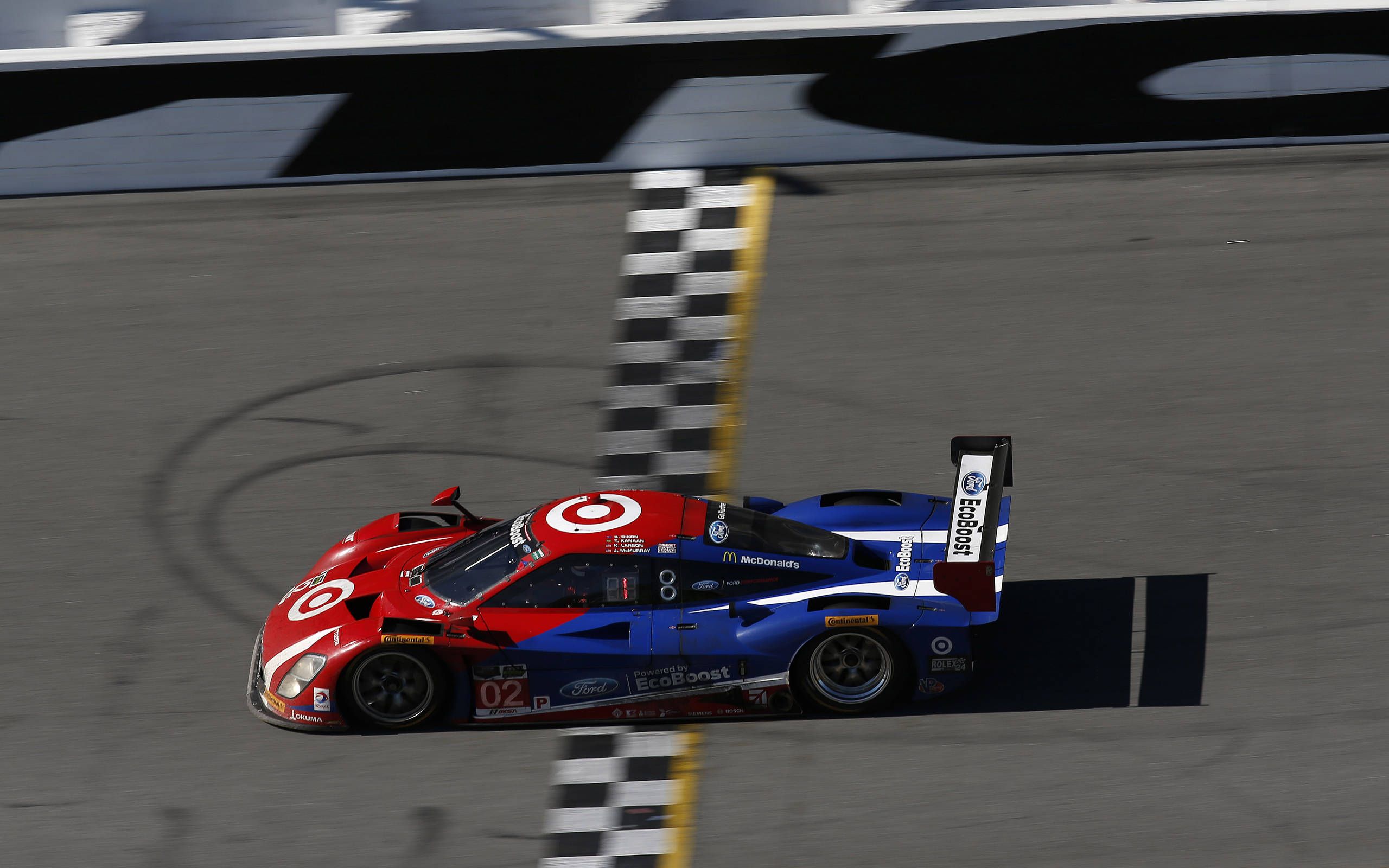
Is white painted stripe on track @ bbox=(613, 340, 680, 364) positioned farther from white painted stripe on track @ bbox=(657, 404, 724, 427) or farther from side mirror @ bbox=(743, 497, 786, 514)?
side mirror @ bbox=(743, 497, 786, 514)

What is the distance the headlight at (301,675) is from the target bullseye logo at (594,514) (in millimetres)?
1307

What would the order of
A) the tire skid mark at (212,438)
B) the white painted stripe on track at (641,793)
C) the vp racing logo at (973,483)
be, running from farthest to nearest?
the tire skid mark at (212,438), the vp racing logo at (973,483), the white painted stripe on track at (641,793)

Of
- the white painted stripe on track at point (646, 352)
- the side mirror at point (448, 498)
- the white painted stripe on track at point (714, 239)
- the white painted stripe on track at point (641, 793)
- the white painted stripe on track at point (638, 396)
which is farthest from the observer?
the white painted stripe on track at point (714, 239)

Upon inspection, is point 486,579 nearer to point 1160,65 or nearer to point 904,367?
point 904,367

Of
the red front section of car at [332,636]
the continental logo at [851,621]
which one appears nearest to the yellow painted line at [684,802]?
the continental logo at [851,621]

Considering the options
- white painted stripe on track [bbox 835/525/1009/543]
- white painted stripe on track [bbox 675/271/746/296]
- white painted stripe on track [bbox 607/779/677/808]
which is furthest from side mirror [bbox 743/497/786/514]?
white painted stripe on track [bbox 675/271/746/296]

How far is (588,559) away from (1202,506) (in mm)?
4158

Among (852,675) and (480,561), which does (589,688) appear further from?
(852,675)

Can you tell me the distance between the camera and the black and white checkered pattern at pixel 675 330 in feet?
31.7

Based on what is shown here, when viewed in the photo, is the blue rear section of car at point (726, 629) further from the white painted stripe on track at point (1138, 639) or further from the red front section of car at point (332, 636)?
the white painted stripe on track at point (1138, 639)

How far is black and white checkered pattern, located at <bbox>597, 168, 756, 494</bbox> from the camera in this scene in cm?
967

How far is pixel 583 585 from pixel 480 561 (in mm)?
605

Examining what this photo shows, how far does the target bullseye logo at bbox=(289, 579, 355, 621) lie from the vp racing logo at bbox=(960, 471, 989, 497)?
3.21m

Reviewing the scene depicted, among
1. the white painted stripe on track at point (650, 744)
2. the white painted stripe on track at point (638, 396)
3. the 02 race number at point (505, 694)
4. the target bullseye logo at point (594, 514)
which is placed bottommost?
the white painted stripe on track at point (650, 744)
